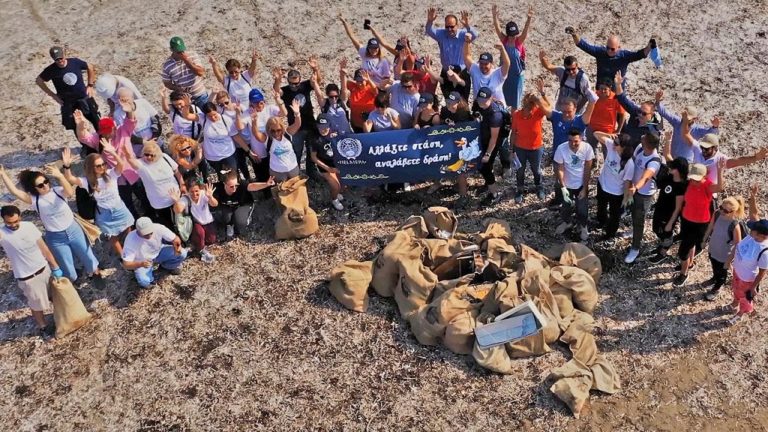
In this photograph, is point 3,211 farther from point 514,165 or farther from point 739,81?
point 739,81

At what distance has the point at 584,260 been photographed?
29.1 ft

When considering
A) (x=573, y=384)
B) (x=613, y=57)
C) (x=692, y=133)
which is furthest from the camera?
(x=613, y=57)

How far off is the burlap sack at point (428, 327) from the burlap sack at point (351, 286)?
0.87 m

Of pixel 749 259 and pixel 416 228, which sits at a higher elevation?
pixel 416 228

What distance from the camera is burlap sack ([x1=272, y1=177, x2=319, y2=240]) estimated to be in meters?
9.95

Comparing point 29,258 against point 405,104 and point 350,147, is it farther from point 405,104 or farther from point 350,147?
point 405,104

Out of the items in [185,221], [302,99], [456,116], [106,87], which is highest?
[106,87]

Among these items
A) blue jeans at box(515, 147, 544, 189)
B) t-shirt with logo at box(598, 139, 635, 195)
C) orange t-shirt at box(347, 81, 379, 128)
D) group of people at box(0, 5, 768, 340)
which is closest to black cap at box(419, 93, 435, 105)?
group of people at box(0, 5, 768, 340)

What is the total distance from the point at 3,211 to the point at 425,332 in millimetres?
5398

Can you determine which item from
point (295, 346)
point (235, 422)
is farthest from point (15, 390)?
point (295, 346)

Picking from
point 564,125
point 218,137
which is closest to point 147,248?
point 218,137

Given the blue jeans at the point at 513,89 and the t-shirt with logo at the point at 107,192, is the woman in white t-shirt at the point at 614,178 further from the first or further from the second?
the t-shirt with logo at the point at 107,192

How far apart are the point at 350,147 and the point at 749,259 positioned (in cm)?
565

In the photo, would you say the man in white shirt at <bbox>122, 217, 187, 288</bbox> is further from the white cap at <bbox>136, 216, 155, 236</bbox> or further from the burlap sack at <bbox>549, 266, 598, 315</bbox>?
the burlap sack at <bbox>549, 266, 598, 315</bbox>
